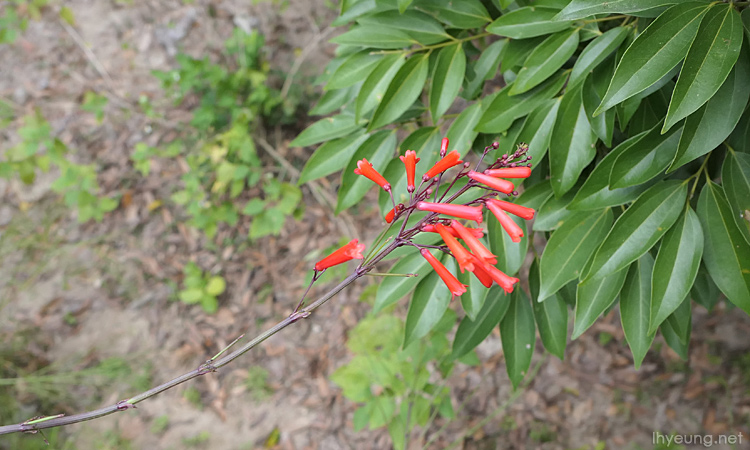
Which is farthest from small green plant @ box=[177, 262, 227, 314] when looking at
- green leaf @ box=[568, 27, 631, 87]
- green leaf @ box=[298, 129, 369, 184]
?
green leaf @ box=[568, 27, 631, 87]

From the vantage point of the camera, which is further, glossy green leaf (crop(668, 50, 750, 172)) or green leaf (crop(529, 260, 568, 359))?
green leaf (crop(529, 260, 568, 359))

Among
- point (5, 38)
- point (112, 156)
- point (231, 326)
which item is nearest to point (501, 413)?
point (231, 326)

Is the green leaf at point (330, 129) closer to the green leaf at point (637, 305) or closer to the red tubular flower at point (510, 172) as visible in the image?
the red tubular flower at point (510, 172)

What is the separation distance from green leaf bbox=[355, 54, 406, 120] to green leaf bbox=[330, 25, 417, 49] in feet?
0.15

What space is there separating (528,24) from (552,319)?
2.86 ft

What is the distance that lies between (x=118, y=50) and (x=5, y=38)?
726 millimetres

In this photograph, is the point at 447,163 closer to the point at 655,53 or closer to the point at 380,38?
the point at 655,53

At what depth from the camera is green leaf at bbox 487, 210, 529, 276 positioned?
4.63ft

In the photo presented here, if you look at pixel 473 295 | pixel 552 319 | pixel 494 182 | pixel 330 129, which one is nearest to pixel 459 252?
pixel 494 182

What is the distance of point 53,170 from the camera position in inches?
153

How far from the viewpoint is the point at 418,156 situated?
1.54 meters

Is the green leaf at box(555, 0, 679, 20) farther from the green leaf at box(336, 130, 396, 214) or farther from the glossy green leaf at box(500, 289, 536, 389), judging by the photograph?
the glossy green leaf at box(500, 289, 536, 389)

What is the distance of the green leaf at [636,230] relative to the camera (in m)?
1.19

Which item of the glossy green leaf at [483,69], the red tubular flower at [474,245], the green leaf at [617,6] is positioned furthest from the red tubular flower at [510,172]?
the glossy green leaf at [483,69]
